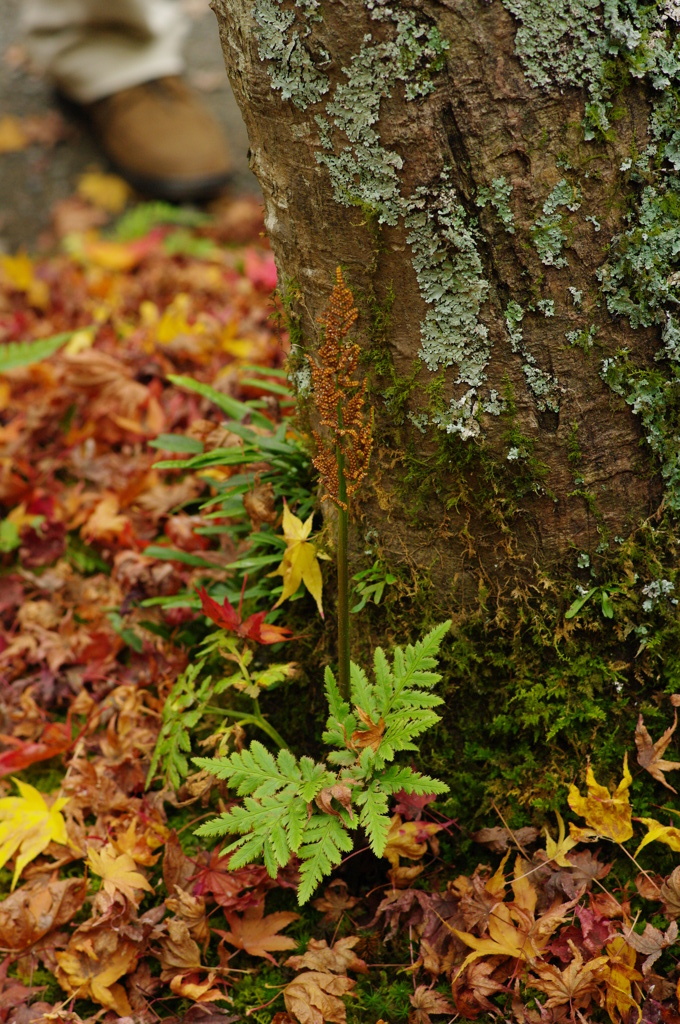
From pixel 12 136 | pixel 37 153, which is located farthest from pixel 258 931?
pixel 12 136

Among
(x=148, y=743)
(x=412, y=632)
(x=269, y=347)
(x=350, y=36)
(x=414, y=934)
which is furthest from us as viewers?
(x=269, y=347)

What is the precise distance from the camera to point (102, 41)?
220 inches

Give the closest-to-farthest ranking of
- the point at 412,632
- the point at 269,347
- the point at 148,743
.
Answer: the point at 412,632 → the point at 148,743 → the point at 269,347

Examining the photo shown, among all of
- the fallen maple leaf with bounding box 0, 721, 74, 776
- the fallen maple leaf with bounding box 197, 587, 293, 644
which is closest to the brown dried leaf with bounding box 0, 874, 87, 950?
the fallen maple leaf with bounding box 0, 721, 74, 776

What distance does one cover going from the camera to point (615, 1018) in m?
1.60

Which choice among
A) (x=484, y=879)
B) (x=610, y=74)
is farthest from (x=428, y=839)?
(x=610, y=74)

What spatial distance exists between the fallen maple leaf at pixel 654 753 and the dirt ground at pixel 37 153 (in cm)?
501

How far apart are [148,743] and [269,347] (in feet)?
5.60

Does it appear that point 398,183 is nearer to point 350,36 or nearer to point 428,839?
point 350,36

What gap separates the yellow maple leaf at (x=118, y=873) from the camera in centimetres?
190

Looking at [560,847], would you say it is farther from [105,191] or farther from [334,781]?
[105,191]

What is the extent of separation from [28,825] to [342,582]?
1.09 meters

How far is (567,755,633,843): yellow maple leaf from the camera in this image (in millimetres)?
1783

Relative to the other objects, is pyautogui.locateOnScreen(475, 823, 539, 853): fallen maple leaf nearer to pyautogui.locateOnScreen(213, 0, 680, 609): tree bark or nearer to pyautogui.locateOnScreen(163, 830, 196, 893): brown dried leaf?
pyautogui.locateOnScreen(213, 0, 680, 609): tree bark
